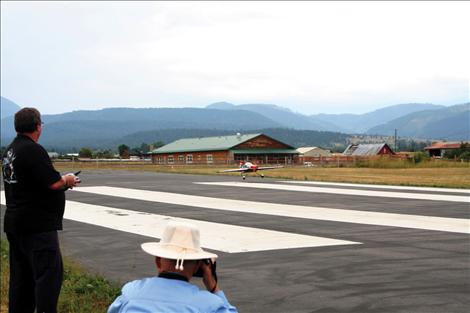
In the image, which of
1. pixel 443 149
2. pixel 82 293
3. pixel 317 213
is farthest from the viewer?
pixel 443 149

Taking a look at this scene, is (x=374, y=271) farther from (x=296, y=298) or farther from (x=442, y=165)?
(x=442, y=165)

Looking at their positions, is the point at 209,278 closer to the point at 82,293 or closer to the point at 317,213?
the point at 82,293

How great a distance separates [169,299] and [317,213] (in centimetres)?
1133

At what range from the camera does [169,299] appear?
277 cm

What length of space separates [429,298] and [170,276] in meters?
3.95

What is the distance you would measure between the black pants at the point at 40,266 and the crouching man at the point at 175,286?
7.00 feet

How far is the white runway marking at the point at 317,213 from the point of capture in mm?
11562

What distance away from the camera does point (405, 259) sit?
26.3ft

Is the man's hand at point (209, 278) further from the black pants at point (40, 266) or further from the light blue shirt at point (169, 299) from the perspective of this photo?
the black pants at point (40, 266)

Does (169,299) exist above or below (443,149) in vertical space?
below

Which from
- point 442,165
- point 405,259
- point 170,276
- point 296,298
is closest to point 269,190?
point 442,165

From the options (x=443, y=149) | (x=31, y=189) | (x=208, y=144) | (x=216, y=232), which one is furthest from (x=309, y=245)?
(x=208, y=144)

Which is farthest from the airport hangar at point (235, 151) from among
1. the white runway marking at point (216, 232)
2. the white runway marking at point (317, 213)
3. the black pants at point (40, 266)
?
the black pants at point (40, 266)

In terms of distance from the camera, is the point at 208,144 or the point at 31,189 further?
the point at 208,144
